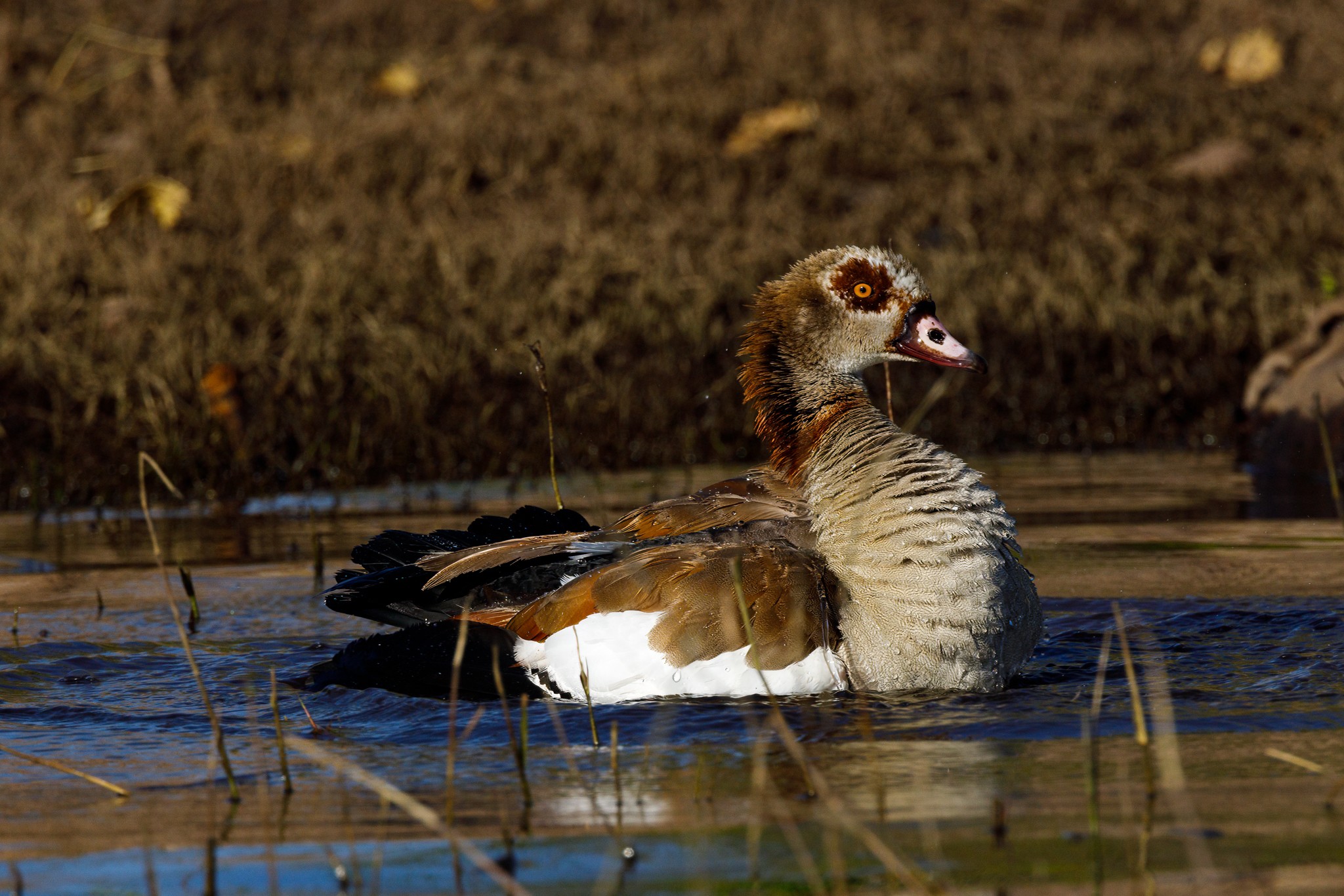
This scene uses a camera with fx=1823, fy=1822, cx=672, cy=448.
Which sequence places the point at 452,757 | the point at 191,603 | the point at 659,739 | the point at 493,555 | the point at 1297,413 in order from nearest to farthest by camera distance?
1. the point at 452,757
2. the point at 659,739
3. the point at 493,555
4. the point at 191,603
5. the point at 1297,413

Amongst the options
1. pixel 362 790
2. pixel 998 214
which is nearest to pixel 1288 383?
pixel 998 214

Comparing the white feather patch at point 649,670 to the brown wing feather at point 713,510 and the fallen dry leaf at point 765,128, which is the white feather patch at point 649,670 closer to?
the brown wing feather at point 713,510

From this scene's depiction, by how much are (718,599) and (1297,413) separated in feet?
18.5

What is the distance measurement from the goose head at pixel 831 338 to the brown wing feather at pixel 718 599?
75 cm

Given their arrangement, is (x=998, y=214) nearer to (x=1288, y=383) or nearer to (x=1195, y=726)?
(x=1288, y=383)

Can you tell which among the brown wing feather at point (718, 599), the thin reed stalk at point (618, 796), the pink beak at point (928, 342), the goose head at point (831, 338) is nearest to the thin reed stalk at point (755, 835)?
the thin reed stalk at point (618, 796)

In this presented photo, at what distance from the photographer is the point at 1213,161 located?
14391mm

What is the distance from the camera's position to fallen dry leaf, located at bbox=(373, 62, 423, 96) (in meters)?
16.5

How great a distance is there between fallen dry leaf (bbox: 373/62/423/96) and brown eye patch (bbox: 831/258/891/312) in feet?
37.0

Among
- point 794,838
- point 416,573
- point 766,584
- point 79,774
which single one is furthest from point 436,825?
point 416,573

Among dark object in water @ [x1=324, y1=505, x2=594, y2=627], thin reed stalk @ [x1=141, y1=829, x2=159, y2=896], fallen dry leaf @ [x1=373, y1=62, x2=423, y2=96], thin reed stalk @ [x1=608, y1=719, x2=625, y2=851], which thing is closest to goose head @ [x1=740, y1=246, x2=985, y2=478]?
dark object in water @ [x1=324, y1=505, x2=594, y2=627]

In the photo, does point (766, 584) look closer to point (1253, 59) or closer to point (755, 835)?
point (755, 835)

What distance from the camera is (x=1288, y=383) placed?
985 cm

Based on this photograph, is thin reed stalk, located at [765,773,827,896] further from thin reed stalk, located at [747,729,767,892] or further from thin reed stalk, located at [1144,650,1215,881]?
thin reed stalk, located at [1144,650,1215,881]
